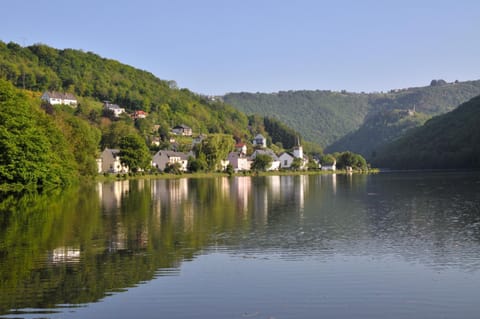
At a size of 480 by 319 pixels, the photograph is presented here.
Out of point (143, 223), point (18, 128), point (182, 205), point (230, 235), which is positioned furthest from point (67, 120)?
point (230, 235)

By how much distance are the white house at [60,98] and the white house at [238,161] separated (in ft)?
165

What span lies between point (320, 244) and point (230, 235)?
4549 millimetres

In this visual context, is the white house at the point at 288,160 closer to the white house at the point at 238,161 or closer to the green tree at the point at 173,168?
the white house at the point at 238,161

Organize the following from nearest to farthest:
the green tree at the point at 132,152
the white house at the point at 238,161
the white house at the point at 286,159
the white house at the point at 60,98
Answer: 1. the green tree at the point at 132,152
2. the white house at the point at 238,161
3. the white house at the point at 60,98
4. the white house at the point at 286,159

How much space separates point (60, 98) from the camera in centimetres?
17350

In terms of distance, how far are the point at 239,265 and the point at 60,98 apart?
163 meters

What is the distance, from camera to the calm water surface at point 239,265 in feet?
48.5

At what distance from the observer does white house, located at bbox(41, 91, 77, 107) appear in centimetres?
17000

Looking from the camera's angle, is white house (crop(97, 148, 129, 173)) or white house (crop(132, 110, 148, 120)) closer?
white house (crop(97, 148, 129, 173))

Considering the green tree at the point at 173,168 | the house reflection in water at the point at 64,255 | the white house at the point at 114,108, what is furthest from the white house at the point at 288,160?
the house reflection in water at the point at 64,255

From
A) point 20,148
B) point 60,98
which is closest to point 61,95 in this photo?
point 60,98

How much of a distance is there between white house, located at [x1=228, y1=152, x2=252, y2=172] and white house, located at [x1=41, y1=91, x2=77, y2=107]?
50.4 m

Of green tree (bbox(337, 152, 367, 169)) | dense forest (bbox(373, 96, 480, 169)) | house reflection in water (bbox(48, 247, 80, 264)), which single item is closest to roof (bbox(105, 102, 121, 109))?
green tree (bbox(337, 152, 367, 169))

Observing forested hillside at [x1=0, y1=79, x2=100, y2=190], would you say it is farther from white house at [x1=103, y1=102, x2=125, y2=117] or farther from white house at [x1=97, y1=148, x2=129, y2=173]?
white house at [x1=103, y1=102, x2=125, y2=117]
